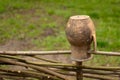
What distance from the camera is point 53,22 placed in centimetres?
515

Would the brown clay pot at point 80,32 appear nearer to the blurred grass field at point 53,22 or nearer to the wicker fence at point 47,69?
the wicker fence at point 47,69

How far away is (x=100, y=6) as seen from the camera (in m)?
6.02

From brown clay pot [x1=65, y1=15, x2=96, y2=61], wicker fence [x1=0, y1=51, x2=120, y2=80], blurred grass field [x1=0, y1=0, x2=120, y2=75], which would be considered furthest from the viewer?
blurred grass field [x1=0, y1=0, x2=120, y2=75]

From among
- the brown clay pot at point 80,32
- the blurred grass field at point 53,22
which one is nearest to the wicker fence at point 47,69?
the brown clay pot at point 80,32

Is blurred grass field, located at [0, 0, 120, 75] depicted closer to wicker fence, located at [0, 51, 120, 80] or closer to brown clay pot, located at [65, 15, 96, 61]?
wicker fence, located at [0, 51, 120, 80]

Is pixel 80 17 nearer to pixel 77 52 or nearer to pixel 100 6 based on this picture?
pixel 77 52

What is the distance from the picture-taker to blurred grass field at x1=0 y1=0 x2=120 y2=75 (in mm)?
4098

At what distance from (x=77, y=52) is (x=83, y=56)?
40 mm

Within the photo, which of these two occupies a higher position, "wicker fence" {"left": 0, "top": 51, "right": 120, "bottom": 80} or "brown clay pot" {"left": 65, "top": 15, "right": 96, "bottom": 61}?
"brown clay pot" {"left": 65, "top": 15, "right": 96, "bottom": 61}

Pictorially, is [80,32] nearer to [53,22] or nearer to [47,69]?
[47,69]

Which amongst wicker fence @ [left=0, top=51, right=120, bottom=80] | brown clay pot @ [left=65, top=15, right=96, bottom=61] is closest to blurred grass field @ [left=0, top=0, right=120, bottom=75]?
wicker fence @ [left=0, top=51, right=120, bottom=80]

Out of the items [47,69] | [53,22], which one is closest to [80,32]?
[47,69]

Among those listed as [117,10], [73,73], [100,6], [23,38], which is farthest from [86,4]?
[73,73]

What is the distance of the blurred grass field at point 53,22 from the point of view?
4098 millimetres
